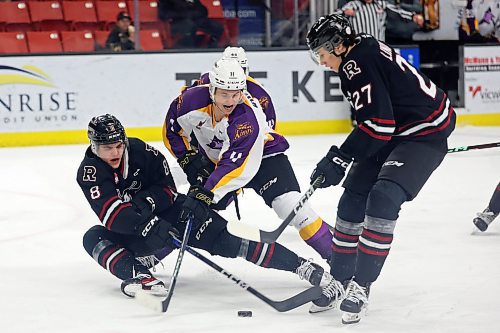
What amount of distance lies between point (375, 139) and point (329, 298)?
21.3 inches

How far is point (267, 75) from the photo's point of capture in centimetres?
851

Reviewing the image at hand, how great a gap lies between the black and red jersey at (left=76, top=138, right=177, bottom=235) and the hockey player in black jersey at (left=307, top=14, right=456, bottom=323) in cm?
68

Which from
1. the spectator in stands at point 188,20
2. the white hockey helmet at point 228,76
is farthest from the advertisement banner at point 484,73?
the white hockey helmet at point 228,76

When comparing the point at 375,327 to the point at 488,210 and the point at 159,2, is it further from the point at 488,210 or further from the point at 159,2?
the point at 159,2

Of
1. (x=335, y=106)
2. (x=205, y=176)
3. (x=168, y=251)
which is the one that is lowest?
(x=335, y=106)

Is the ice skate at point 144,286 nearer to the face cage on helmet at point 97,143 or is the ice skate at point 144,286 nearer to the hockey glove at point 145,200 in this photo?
the hockey glove at point 145,200

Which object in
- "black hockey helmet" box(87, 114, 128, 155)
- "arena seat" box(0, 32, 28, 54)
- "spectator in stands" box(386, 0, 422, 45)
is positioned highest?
"black hockey helmet" box(87, 114, 128, 155)

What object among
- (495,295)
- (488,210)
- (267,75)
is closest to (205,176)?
(495,295)

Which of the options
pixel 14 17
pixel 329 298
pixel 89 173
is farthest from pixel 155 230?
pixel 14 17

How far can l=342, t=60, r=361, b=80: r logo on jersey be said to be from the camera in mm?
3002

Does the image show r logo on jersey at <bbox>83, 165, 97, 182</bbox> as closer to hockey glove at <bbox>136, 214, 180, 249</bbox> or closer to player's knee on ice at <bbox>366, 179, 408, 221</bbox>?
hockey glove at <bbox>136, 214, 180, 249</bbox>

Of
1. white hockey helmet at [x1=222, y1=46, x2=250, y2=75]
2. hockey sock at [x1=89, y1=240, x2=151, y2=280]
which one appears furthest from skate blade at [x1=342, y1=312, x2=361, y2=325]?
white hockey helmet at [x1=222, y1=46, x2=250, y2=75]

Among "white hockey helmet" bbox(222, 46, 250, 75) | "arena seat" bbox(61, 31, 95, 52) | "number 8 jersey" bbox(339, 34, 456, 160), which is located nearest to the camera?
"number 8 jersey" bbox(339, 34, 456, 160)

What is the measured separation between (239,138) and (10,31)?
520 centimetres
